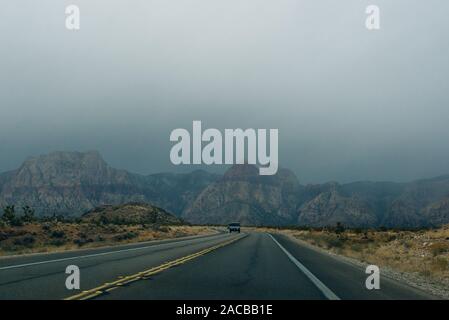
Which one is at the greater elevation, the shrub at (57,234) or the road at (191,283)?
the road at (191,283)

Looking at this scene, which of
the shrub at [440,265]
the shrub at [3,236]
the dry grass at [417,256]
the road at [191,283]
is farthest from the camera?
the shrub at [3,236]

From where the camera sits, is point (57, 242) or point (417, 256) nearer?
point (417, 256)

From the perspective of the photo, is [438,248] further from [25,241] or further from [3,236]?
[3,236]

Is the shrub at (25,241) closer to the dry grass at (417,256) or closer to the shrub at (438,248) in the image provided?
the dry grass at (417,256)

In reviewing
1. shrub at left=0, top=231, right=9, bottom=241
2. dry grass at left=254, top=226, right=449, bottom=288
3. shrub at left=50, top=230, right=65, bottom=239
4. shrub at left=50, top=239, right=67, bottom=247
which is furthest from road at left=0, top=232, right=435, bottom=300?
shrub at left=50, top=230, right=65, bottom=239

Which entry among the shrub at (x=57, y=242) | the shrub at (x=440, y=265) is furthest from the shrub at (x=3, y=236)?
the shrub at (x=440, y=265)

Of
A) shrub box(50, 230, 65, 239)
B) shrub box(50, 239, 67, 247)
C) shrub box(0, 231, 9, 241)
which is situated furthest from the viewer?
shrub box(50, 230, 65, 239)

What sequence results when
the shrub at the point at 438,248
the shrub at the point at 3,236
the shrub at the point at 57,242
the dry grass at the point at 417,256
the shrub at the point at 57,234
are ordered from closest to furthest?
the dry grass at the point at 417,256 < the shrub at the point at 438,248 < the shrub at the point at 57,242 < the shrub at the point at 3,236 < the shrub at the point at 57,234

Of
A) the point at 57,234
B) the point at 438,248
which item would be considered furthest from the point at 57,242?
the point at 438,248

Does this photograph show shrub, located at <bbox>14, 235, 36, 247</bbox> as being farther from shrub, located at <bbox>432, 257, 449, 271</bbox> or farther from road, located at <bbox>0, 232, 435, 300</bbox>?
shrub, located at <bbox>432, 257, 449, 271</bbox>

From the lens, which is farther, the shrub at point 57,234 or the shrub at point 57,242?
the shrub at point 57,234

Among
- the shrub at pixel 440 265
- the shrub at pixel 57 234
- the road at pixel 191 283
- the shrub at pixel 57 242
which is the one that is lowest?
the shrub at pixel 57 234

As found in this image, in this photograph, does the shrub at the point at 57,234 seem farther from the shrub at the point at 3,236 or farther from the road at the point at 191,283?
the road at the point at 191,283
